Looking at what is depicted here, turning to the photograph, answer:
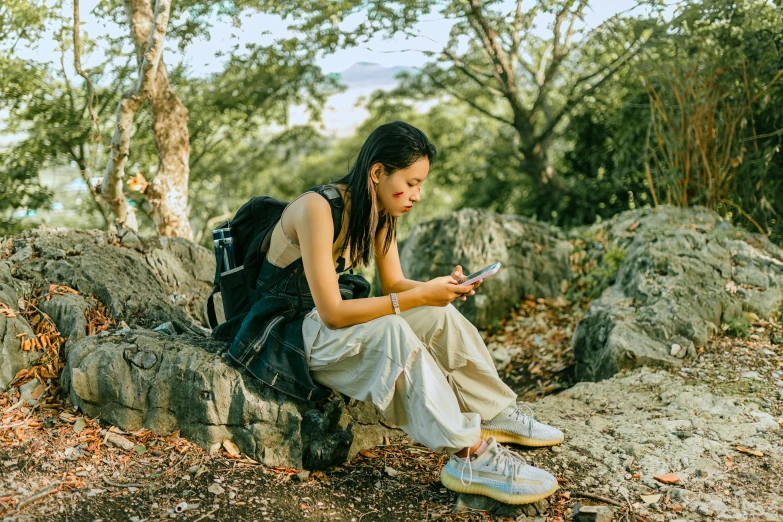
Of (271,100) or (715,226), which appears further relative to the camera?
(271,100)

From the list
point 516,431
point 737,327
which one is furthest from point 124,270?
point 737,327

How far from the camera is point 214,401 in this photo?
2807mm

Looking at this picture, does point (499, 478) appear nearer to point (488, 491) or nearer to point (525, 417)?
point (488, 491)

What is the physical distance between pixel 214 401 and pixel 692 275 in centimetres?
347

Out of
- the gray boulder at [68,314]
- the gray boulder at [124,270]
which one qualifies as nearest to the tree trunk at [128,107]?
the gray boulder at [124,270]

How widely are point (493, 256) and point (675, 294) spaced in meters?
1.75

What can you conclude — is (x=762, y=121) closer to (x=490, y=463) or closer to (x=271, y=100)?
(x=490, y=463)

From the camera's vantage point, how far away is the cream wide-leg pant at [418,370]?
2465 mm

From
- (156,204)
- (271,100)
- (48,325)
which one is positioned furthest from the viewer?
(271,100)

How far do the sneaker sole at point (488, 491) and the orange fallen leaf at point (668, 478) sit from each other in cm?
54

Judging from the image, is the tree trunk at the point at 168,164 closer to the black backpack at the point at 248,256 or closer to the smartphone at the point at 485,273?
the black backpack at the point at 248,256

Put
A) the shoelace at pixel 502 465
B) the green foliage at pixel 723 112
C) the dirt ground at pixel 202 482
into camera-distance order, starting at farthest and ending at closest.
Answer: the green foliage at pixel 723 112 < the shoelace at pixel 502 465 < the dirt ground at pixel 202 482

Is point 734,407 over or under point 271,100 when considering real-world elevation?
under

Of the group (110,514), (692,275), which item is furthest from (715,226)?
(110,514)
